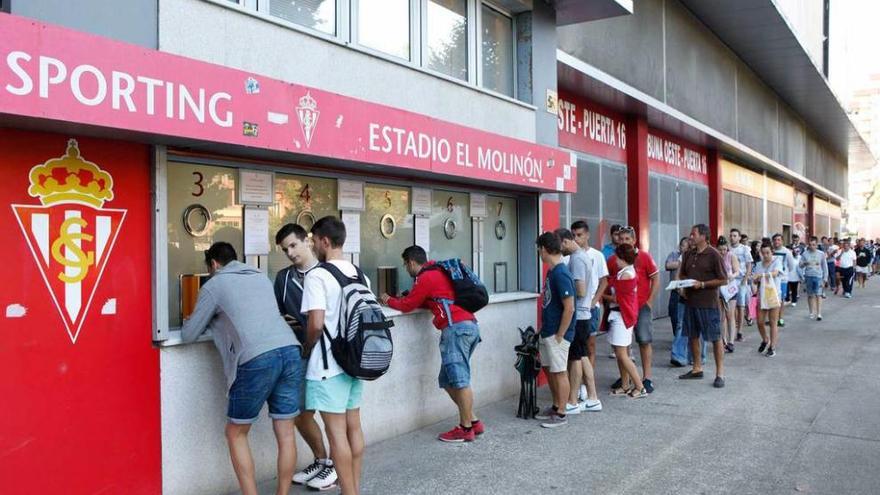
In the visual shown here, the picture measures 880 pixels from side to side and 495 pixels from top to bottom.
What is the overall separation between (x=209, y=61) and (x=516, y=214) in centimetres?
471

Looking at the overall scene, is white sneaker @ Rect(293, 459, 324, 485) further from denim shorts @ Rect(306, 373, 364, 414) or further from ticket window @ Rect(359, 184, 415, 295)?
ticket window @ Rect(359, 184, 415, 295)

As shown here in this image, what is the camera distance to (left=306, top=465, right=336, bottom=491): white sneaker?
4895 millimetres

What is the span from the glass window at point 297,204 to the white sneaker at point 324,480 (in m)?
1.50

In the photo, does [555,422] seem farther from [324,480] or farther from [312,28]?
[312,28]

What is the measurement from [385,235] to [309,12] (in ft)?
6.78

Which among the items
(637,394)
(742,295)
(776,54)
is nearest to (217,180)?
(637,394)

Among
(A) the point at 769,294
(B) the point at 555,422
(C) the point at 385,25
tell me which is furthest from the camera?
(A) the point at 769,294

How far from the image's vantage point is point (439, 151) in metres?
6.25

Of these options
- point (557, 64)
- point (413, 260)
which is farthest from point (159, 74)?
point (557, 64)

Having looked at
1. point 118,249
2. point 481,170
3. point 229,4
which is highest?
point 229,4

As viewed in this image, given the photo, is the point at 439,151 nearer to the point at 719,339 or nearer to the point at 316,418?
the point at 316,418

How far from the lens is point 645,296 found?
26.4ft

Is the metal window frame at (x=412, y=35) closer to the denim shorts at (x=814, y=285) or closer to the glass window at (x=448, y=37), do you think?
the glass window at (x=448, y=37)

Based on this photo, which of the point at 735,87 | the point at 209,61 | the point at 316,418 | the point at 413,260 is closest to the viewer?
the point at 209,61
